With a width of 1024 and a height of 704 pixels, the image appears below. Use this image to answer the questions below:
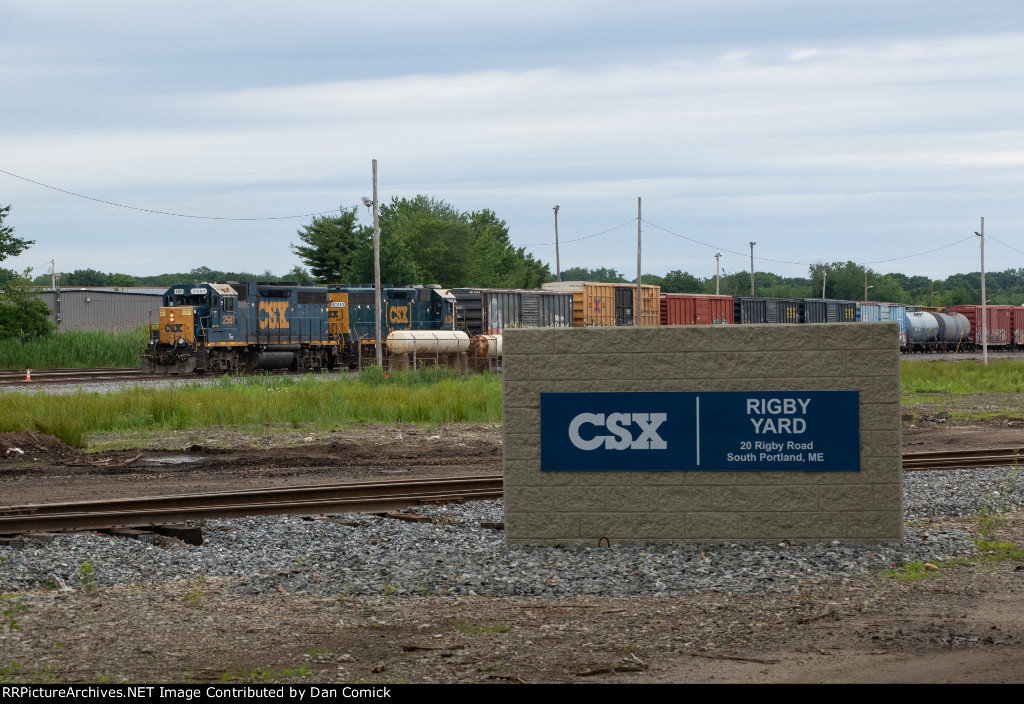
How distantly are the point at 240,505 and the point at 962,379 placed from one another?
101 ft

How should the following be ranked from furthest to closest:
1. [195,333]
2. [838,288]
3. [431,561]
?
[838,288] → [195,333] → [431,561]

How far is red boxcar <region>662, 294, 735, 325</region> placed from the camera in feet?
184

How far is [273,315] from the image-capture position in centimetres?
4069

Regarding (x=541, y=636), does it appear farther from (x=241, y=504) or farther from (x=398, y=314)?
(x=398, y=314)

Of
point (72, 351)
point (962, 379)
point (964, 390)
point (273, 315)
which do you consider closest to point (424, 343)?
point (273, 315)

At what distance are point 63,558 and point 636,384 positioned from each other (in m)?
5.27

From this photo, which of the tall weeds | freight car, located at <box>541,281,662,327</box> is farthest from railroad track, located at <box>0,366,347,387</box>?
the tall weeds

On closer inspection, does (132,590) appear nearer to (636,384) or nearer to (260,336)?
(636,384)

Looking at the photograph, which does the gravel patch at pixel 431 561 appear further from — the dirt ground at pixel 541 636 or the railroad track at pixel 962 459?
the railroad track at pixel 962 459

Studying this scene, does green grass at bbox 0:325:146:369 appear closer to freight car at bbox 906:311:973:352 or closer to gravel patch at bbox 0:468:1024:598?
gravel patch at bbox 0:468:1024:598

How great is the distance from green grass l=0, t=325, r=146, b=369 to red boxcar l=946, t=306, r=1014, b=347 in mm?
52911

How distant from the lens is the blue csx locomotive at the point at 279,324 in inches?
1506

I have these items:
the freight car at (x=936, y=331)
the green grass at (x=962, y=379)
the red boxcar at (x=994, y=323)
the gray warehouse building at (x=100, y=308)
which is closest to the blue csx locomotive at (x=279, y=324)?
the green grass at (x=962, y=379)

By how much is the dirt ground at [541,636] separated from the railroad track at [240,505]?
268 centimetres
